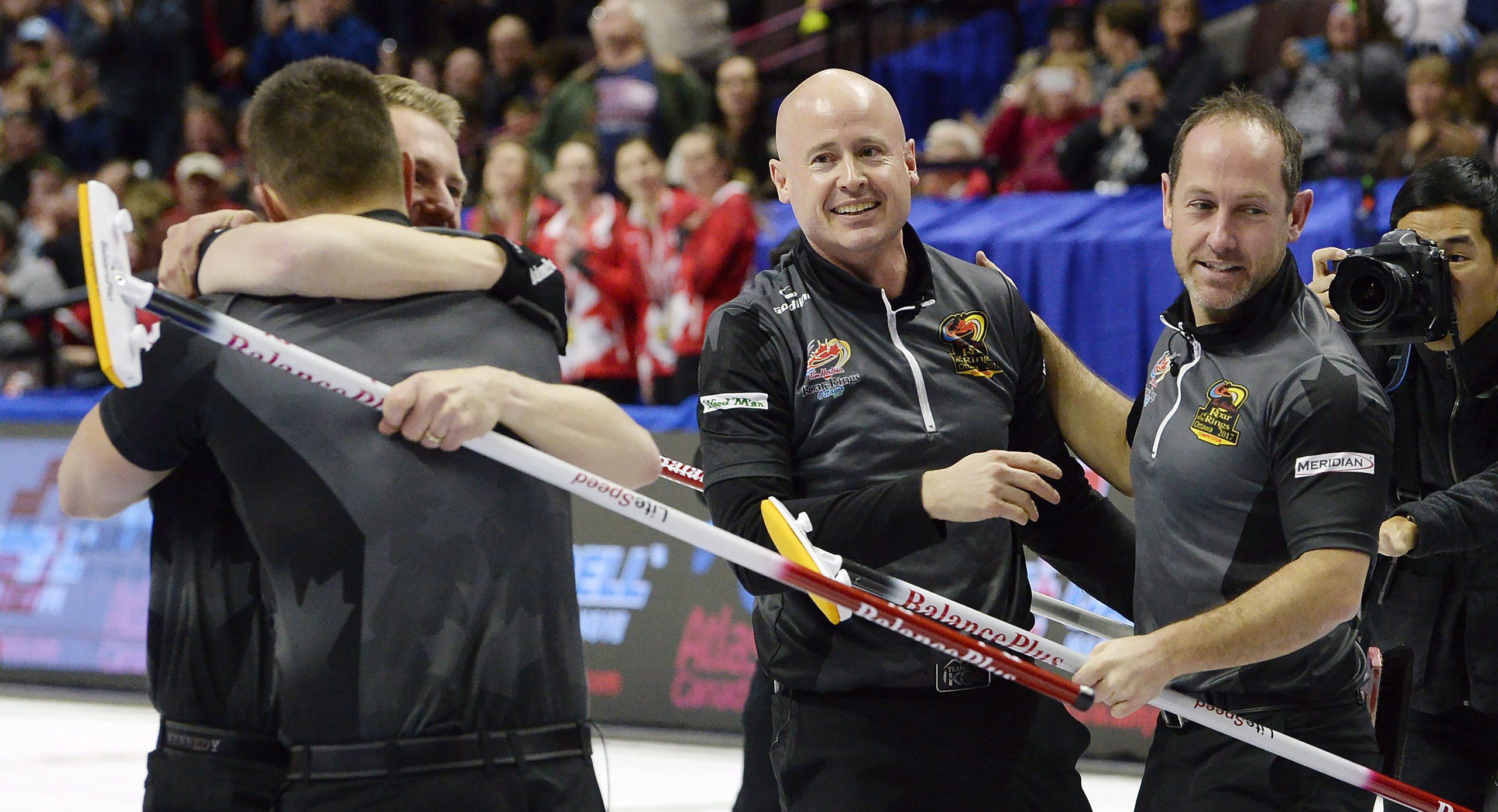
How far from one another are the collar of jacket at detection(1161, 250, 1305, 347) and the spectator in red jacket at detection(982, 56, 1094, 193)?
264 inches

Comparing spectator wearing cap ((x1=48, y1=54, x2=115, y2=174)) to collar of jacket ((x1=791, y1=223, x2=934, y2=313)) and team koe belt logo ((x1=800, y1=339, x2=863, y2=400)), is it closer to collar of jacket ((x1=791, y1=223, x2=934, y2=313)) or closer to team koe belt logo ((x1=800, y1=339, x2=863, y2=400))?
collar of jacket ((x1=791, y1=223, x2=934, y2=313))

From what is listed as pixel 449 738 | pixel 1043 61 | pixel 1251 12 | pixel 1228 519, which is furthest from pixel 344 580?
pixel 1251 12

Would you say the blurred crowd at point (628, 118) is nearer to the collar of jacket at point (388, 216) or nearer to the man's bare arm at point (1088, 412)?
the man's bare arm at point (1088, 412)

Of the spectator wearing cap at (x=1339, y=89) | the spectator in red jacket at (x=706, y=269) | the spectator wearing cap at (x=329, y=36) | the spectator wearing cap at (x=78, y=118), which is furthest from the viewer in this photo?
the spectator wearing cap at (x=78, y=118)

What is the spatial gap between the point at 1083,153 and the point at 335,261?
286 inches

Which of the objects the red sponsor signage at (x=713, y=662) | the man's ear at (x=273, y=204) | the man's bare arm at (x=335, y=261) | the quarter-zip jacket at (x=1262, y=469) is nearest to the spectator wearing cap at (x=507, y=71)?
the red sponsor signage at (x=713, y=662)

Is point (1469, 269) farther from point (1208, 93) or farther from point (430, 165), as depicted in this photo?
point (1208, 93)

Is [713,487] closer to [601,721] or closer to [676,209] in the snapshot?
[601,721]

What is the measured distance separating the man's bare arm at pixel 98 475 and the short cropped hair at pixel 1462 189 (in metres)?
2.64

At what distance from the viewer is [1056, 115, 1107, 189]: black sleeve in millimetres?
9297

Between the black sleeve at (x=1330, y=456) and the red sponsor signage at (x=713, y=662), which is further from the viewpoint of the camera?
the red sponsor signage at (x=713, y=662)

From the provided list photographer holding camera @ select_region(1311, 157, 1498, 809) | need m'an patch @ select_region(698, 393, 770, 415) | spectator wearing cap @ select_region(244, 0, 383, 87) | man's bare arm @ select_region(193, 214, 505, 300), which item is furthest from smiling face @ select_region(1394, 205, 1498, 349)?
spectator wearing cap @ select_region(244, 0, 383, 87)

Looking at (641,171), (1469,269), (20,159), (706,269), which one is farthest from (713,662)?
(20,159)

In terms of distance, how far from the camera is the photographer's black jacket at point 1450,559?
11.4ft
